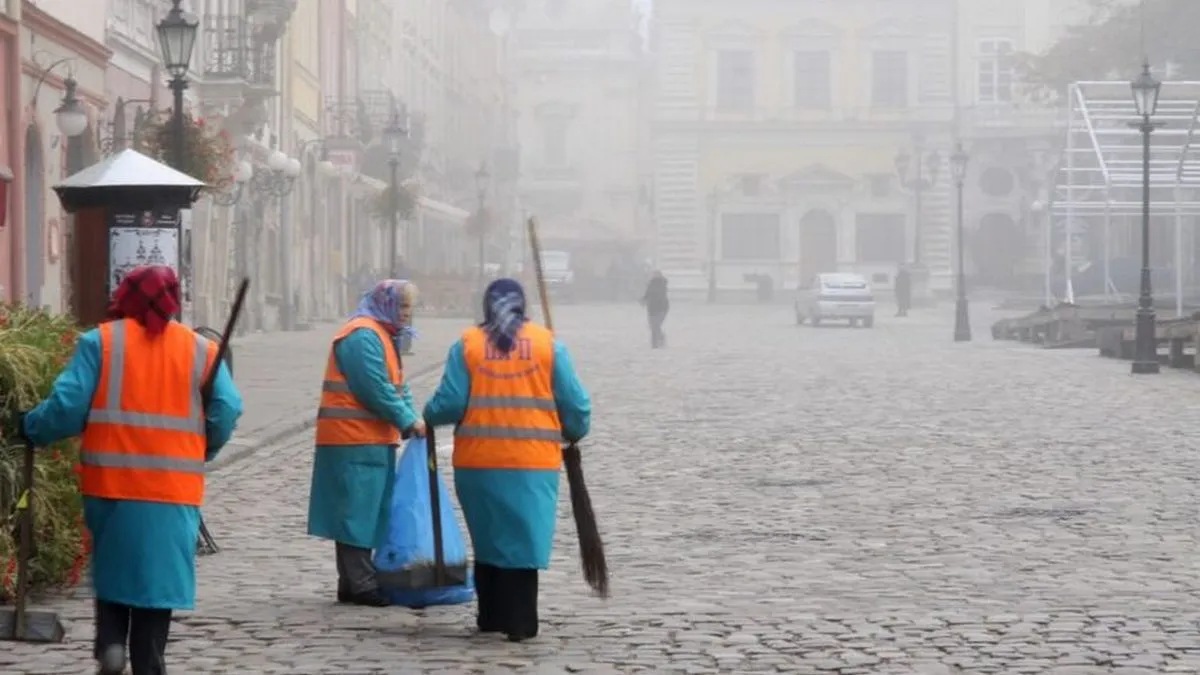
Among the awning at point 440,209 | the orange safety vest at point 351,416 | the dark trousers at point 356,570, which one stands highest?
the awning at point 440,209

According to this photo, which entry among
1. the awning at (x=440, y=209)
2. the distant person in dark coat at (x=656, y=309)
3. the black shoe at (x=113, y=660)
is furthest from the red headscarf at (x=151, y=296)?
the awning at (x=440, y=209)

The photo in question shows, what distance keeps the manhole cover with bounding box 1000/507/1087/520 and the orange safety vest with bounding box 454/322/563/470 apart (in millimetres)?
5212

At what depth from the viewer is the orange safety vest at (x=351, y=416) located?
1088 cm

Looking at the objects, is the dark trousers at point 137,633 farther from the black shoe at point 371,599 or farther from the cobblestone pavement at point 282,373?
the cobblestone pavement at point 282,373

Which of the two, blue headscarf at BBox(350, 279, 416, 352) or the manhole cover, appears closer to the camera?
blue headscarf at BBox(350, 279, 416, 352)

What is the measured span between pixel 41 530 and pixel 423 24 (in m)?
66.6

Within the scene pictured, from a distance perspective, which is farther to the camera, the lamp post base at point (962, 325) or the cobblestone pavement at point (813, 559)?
the lamp post base at point (962, 325)

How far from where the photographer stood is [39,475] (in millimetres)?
10562

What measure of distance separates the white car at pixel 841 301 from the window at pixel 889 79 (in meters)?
33.0

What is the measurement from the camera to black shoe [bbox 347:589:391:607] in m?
10.7

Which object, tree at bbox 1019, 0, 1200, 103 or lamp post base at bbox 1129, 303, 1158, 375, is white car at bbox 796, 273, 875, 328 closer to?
tree at bbox 1019, 0, 1200, 103

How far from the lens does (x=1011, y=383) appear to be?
1201 inches

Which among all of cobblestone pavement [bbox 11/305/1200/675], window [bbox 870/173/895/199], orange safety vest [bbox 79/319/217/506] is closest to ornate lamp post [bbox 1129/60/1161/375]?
cobblestone pavement [bbox 11/305/1200/675]

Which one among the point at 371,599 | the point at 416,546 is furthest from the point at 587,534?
the point at 371,599
